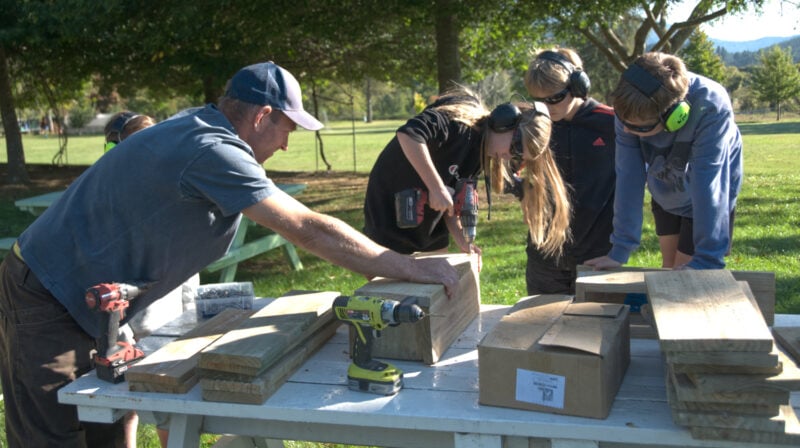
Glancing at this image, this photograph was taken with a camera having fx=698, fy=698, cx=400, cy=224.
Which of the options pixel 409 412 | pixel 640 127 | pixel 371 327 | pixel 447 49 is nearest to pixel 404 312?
pixel 371 327

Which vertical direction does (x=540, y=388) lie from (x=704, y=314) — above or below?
below

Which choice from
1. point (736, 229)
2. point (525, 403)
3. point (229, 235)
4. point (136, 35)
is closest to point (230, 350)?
point (229, 235)

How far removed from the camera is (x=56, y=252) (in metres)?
2.38

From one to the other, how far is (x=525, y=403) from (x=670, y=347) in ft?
1.46

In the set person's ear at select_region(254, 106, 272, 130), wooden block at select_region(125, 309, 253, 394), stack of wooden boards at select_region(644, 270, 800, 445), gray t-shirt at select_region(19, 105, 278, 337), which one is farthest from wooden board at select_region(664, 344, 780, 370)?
person's ear at select_region(254, 106, 272, 130)

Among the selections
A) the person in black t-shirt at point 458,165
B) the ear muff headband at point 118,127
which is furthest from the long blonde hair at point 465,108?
→ the ear muff headband at point 118,127

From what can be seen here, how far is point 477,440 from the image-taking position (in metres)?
1.95

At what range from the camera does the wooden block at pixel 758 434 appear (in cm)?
174

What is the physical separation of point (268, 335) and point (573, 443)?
3.38ft

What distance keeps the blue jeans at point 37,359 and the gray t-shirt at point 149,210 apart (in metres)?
0.07

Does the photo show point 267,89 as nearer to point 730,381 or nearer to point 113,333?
point 113,333

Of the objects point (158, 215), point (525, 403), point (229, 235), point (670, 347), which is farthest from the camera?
point (229, 235)

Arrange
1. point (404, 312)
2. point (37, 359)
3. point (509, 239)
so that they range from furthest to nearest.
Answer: point (509, 239) < point (37, 359) < point (404, 312)

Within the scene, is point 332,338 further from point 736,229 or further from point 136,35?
point 136,35
